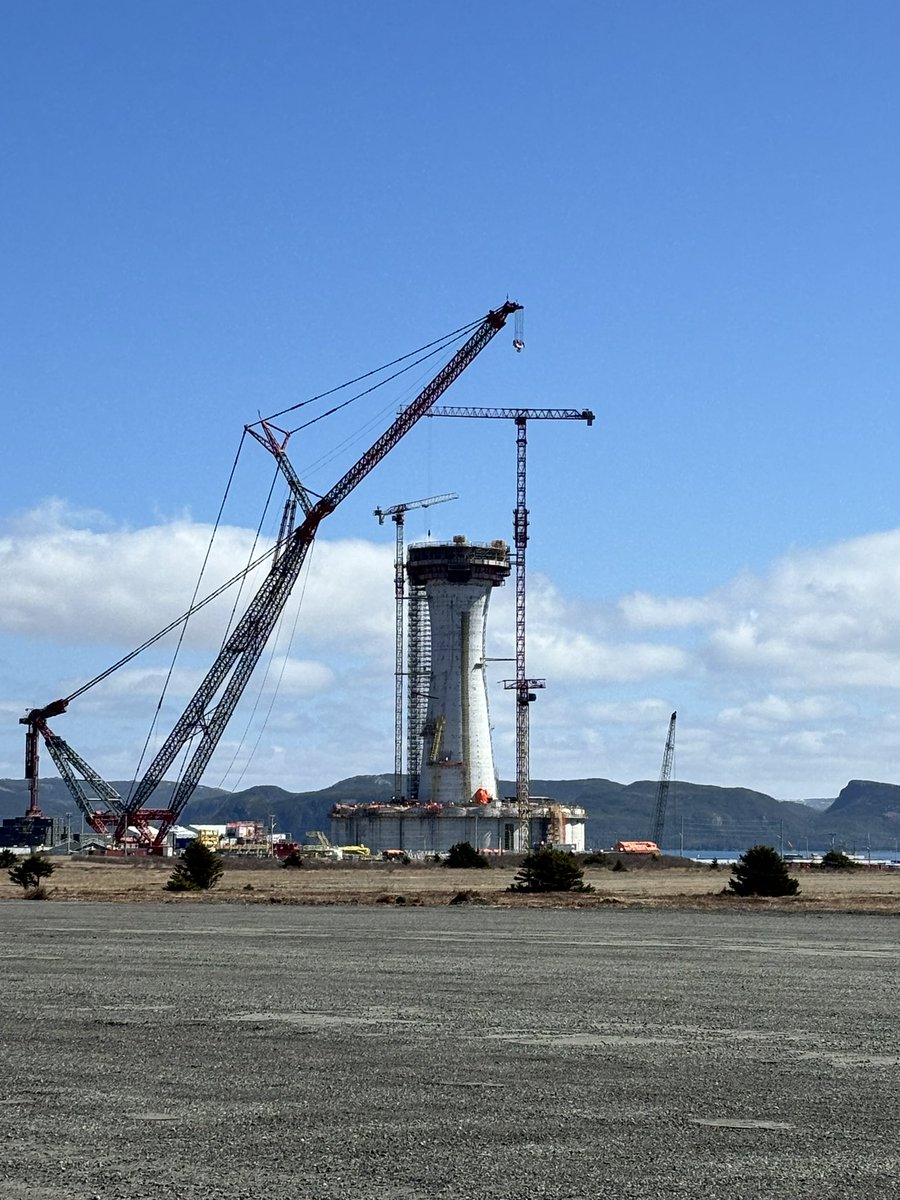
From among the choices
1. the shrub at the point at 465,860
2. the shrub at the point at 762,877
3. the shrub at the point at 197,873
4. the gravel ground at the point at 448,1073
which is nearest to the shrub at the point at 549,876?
the shrub at the point at 762,877

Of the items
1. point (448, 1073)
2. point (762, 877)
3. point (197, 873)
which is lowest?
point (448, 1073)

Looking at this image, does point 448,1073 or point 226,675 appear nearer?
point 448,1073

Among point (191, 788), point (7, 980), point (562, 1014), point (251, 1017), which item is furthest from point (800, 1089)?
point (191, 788)

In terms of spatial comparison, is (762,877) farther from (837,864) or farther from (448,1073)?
(837,864)

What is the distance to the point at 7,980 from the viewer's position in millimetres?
28125

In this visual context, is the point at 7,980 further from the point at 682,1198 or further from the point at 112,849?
the point at 112,849

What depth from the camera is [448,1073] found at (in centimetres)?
1725

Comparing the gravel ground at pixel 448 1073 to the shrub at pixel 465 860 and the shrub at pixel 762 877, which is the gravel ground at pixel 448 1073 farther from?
the shrub at pixel 465 860

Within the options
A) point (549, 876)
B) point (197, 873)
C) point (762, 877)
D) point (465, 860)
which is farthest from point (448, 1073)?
point (465, 860)

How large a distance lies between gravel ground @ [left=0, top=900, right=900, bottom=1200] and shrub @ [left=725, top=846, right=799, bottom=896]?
97.5 ft

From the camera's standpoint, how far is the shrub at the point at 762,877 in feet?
209

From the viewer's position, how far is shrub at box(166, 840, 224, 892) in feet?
225

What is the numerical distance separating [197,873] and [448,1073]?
55310 millimetres

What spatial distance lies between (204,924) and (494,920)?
8.37m
